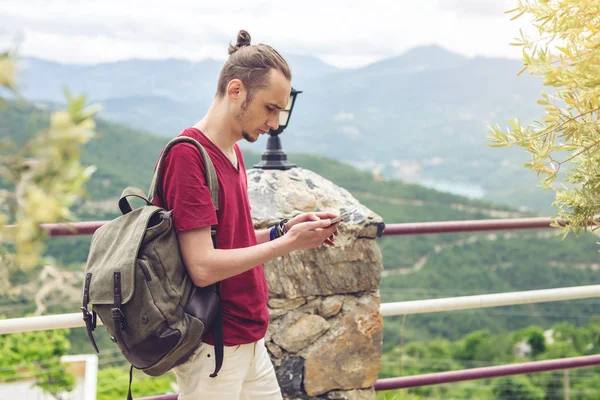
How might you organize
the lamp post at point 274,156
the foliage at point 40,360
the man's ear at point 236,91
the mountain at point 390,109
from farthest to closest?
the mountain at point 390,109
the foliage at point 40,360
the lamp post at point 274,156
the man's ear at point 236,91

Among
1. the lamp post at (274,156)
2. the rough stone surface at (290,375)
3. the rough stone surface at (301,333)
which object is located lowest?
the rough stone surface at (290,375)

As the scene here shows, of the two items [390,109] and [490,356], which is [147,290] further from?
[390,109]

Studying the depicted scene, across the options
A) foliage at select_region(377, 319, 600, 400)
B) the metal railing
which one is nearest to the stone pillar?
the metal railing

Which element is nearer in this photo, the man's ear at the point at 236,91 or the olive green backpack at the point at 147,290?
the olive green backpack at the point at 147,290

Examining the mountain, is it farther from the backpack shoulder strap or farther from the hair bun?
the backpack shoulder strap

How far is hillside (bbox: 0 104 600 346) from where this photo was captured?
1130 inches

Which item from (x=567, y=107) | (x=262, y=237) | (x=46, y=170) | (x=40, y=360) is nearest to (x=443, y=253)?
(x=40, y=360)

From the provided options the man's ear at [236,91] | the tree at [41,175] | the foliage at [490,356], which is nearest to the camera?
the tree at [41,175]

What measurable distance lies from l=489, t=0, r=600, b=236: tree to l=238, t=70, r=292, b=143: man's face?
52 cm

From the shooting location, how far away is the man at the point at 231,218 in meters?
1.33

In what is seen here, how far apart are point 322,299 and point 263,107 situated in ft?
2.93

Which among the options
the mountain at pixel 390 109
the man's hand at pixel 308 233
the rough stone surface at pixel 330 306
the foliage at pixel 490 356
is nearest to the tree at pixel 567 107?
the man's hand at pixel 308 233

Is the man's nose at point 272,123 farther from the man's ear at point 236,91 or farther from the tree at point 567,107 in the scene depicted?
the tree at point 567,107

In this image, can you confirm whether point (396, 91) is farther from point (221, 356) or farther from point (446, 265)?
point (221, 356)
